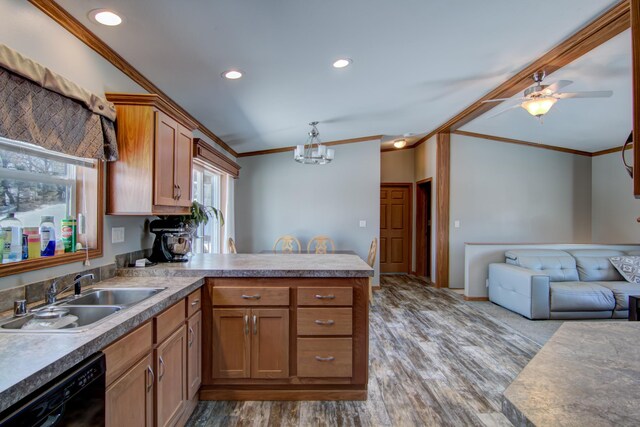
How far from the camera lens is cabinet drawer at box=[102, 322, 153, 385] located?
131cm

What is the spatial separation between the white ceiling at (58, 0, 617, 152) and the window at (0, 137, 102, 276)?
2.56 ft

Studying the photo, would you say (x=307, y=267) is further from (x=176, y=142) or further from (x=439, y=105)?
(x=439, y=105)

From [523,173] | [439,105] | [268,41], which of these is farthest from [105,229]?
[523,173]

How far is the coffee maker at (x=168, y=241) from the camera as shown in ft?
8.68

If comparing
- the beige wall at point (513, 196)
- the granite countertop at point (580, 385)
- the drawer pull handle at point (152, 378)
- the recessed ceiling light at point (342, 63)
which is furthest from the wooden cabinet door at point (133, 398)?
the beige wall at point (513, 196)

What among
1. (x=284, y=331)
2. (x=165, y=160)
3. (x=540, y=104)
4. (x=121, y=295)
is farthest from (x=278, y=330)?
(x=540, y=104)

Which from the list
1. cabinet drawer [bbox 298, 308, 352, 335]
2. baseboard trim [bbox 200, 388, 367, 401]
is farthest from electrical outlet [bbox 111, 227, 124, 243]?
cabinet drawer [bbox 298, 308, 352, 335]

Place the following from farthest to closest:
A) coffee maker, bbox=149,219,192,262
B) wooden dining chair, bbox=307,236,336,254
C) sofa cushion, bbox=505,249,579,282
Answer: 1. wooden dining chair, bbox=307,236,336,254
2. sofa cushion, bbox=505,249,579,282
3. coffee maker, bbox=149,219,192,262

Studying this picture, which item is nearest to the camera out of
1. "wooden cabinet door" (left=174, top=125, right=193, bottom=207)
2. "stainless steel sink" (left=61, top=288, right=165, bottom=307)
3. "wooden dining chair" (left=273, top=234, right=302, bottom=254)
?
"stainless steel sink" (left=61, top=288, right=165, bottom=307)

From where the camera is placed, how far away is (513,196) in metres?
6.12

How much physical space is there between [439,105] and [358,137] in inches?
67.2

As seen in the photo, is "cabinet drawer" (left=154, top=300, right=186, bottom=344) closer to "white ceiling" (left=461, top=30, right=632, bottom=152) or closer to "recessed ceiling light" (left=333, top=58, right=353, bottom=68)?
"recessed ceiling light" (left=333, top=58, right=353, bottom=68)

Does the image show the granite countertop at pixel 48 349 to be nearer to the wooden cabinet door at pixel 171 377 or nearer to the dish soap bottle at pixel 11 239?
the wooden cabinet door at pixel 171 377

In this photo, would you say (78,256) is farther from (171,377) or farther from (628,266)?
(628,266)
